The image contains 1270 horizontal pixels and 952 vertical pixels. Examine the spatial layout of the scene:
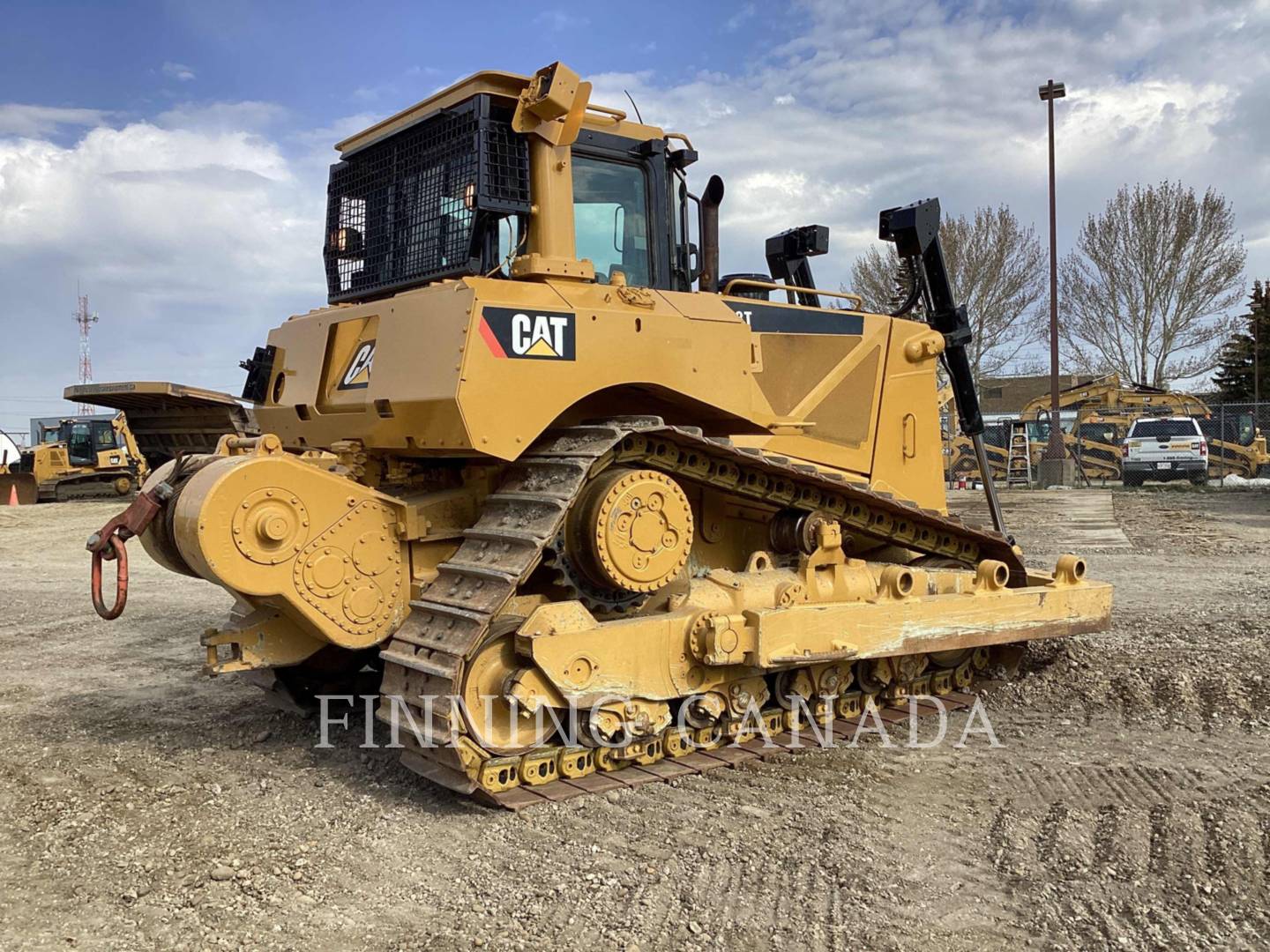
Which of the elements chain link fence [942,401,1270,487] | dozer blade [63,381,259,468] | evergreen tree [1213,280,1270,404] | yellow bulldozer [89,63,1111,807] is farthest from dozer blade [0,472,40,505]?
evergreen tree [1213,280,1270,404]

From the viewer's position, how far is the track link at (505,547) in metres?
→ 4.62

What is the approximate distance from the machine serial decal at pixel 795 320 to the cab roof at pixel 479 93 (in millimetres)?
Answer: 1105

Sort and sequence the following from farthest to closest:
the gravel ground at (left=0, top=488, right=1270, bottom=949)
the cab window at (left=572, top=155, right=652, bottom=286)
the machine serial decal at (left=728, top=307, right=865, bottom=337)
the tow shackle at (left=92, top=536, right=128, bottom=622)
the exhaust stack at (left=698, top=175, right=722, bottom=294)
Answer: the exhaust stack at (left=698, top=175, right=722, bottom=294) → the machine serial decal at (left=728, top=307, right=865, bottom=337) → the cab window at (left=572, top=155, right=652, bottom=286) → the tow shackle at (left=92, top=536, right=128, bottom=622) → the gravel ground at (left=0, top=488, right=1270, bottom=949)

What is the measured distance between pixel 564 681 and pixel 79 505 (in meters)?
25.8

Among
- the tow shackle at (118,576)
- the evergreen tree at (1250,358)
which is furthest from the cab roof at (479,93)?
the evergreen tree at (1250,358)

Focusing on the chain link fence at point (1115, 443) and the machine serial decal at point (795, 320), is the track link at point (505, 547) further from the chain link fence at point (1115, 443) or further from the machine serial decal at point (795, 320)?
the chain link fence at point (1115, 443)

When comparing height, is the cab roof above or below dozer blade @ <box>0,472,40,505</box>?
above

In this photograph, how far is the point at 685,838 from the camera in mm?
4574

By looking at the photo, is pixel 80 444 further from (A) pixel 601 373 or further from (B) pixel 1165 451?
(A) pixel 601 373

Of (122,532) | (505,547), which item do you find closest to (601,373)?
(505,547)

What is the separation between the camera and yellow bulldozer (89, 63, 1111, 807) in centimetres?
485

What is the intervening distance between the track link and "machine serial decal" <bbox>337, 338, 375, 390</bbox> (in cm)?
95

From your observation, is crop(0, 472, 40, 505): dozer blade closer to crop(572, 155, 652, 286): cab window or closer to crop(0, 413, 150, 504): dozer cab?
crop(0, 413, 150, 504): dozer cab

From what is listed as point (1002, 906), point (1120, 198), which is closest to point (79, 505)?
point (1002, 906)
